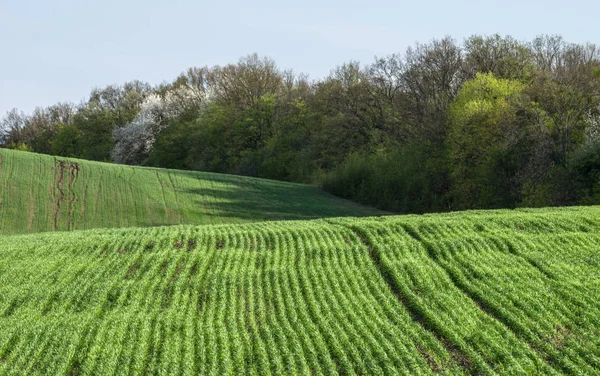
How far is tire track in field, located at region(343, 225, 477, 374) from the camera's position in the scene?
16766 mm

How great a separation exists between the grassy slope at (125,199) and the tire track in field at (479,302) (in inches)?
1141

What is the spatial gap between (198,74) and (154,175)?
200 ft

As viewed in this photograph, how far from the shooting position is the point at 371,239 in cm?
2784

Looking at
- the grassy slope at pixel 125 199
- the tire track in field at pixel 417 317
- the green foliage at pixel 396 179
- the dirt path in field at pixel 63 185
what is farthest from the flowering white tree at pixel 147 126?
the tire track in field at pixel 417 317

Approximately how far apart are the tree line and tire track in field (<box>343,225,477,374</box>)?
43.0 ft

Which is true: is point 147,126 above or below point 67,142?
above

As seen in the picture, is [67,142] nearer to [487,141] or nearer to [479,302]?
[487,141]

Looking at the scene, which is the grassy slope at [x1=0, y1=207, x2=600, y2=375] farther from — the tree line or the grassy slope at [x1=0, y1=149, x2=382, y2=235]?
the grassy slope at [x1=0, y1=149, x2=382, y2=235]

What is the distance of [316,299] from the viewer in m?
21.6

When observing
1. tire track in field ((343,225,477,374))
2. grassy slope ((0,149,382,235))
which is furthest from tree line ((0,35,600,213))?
tire track in field ((343,225,477,374))

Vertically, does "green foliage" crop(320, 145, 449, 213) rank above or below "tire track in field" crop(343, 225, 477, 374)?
above

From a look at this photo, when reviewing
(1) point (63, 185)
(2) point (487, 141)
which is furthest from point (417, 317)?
(1) point (63, 185)

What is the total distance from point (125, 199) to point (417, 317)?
131 ft

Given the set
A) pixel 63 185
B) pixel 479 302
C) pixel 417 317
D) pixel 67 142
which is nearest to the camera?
pixel 417 317
